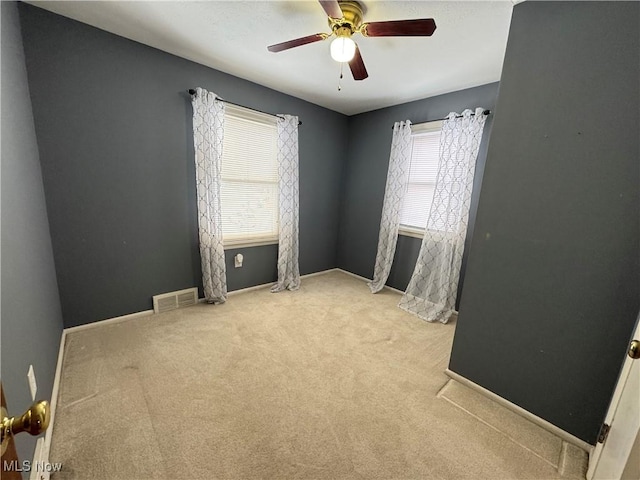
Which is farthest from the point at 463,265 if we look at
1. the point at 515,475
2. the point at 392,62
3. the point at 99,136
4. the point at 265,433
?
the point at 99,136

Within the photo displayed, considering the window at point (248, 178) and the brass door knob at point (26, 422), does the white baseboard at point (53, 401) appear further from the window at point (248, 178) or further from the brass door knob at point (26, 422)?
the window at point (248, 178)

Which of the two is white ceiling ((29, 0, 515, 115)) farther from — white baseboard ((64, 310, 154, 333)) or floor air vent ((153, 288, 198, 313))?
white baseboard ((64, 310, 154, 333))

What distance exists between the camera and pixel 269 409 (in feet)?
5.25

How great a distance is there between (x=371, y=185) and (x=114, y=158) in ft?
9.48

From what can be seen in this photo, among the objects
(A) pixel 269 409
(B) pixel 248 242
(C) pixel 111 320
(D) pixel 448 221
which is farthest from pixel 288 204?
(A) pixel 269 409

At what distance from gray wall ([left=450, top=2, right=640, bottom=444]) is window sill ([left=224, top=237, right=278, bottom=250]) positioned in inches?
92.3

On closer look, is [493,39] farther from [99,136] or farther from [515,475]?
[99,136]

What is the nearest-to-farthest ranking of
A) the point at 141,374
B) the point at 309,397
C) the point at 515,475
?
the point at 515,475, the point at 309,397, the point at 141,374

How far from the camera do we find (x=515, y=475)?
1.29 meters

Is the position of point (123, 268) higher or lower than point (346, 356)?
higher

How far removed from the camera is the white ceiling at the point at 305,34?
171 centimetres

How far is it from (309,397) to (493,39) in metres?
2.78

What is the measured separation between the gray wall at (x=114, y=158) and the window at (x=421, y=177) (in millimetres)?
1914

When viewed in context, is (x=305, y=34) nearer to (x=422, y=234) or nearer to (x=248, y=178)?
(x=248, y=178)
